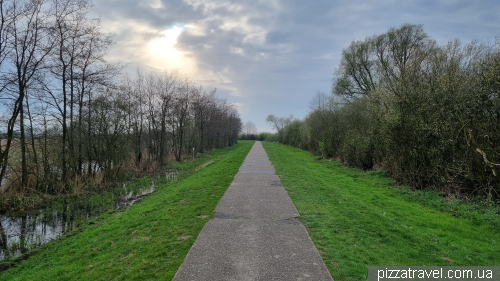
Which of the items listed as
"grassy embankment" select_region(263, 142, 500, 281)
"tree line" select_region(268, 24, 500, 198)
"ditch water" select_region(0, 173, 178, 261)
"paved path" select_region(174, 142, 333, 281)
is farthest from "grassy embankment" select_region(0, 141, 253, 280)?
"tree line" select_region(268, 24, 500, 198)

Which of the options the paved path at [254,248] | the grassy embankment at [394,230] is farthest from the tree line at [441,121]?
the paved path at [254,248]

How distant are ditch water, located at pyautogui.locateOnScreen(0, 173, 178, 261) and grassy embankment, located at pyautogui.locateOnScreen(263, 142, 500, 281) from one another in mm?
6923

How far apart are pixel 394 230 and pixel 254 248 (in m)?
3.31

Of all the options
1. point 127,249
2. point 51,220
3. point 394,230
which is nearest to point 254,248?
point 127,249

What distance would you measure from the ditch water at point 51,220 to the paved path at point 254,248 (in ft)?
16.0

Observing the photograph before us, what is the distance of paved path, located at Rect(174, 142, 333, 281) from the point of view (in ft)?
12.6

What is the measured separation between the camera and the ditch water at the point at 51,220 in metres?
6.92

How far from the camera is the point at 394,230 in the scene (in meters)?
5.88

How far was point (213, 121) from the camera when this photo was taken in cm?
4481

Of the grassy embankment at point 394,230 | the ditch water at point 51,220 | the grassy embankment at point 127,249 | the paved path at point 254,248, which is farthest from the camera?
the ditch water at point 51,220

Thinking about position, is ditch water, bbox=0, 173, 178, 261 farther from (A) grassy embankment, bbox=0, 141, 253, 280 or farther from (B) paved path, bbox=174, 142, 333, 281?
(B) paved path, bbox=174, 142, 333, 281

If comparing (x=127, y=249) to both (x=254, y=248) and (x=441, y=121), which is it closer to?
(x=254, y=248)

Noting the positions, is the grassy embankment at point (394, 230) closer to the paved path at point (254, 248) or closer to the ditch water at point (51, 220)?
the paved path at point (254, 248)

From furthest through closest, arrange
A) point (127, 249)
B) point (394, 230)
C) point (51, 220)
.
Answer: point (51, 220)
point (394, 230)
point (127, 249)
